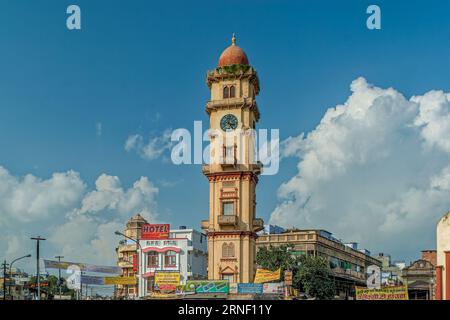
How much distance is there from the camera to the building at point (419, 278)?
95.5 meters

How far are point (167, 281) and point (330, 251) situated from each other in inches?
2028

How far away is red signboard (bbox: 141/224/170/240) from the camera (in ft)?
306

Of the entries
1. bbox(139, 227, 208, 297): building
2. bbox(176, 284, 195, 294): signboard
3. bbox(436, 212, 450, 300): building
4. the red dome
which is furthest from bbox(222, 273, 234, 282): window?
bbox(436, 212, 450, 300): building

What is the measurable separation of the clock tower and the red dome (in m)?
0.16

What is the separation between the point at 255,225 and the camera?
79688mm

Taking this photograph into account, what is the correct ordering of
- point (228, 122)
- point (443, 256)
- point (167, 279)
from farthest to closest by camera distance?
point (228, 122) < point (167, 279) < point (443, 256)

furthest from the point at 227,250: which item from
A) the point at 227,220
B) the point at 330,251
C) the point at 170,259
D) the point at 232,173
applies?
the point at 330,251

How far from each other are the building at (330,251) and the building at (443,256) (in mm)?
69394

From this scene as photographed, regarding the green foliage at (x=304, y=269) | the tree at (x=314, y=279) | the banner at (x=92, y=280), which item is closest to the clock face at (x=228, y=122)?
the green foliage at (x=304, y=269)

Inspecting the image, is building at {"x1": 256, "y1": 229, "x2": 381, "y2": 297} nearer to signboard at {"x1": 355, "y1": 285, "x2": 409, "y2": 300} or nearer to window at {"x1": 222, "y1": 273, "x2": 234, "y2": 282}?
window at {"x1": 222, "y1": 273, "x2": 234, "y2": 282}

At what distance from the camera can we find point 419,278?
99.6m

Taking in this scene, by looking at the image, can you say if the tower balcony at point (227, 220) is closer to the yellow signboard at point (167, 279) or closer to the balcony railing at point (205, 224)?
the balcony railing at point (205, 224)

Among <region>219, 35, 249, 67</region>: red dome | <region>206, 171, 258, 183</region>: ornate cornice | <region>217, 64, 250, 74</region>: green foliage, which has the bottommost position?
<region>206, 171, 258, 183</region>: ornate cornice

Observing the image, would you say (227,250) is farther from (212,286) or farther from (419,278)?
(419,278)
